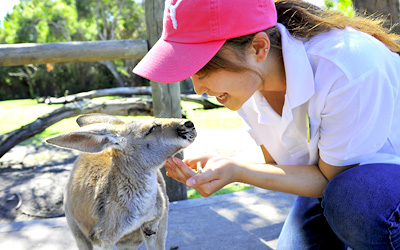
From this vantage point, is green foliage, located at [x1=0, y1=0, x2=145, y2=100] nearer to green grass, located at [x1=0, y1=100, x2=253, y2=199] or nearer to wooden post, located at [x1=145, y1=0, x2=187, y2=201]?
green grass, located at [x1=0, y1=100, x2=253, y2=199]

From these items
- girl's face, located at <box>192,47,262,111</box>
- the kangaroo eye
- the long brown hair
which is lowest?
the kangaroo eye

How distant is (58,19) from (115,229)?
21.6 metres

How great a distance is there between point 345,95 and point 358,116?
99 millimetres

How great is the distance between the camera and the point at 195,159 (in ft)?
6.50

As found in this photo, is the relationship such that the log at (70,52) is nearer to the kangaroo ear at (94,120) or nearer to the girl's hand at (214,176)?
the kangaroo ear at (94,120)

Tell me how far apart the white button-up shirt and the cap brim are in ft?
1.17

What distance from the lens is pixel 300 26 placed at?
Result: 5.57 ft

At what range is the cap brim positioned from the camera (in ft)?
4.90

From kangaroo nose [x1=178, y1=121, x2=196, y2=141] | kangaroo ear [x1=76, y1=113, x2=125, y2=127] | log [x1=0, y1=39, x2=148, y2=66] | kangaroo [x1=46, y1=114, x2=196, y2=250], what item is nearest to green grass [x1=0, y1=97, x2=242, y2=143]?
log [x1=0, y1=39, x2=148, y2=66]

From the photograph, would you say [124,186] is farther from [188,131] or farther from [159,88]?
[159,88]

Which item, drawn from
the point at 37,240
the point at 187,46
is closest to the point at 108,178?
the point at 37,240

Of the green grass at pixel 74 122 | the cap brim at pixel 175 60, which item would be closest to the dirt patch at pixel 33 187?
the green grass at pixel 74 122

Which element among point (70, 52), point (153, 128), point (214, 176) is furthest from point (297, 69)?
point (70, 52)

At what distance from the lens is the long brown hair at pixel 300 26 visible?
1547mm
